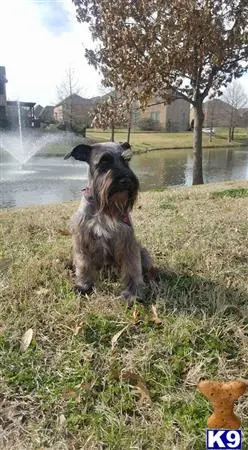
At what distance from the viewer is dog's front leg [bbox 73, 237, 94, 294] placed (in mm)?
3316

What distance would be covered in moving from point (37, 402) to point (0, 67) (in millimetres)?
50553

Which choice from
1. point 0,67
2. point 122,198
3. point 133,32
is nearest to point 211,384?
point 122,198

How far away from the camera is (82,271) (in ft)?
11.0

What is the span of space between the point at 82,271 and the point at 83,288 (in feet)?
0.45

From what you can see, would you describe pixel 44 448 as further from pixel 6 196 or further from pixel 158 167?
pixel 158 167

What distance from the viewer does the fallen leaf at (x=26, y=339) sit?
2.66 m

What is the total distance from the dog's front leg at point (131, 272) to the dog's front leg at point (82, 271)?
0.28 meters

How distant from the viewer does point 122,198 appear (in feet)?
10.00

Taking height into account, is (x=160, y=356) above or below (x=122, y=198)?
below

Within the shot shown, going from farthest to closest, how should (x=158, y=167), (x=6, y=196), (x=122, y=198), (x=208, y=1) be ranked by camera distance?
(x=158, y=167) → (x=6, y=196) → (x=208, y=1) → (x=122, y=198)

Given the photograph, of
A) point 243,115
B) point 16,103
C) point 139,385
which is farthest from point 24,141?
point 243,115

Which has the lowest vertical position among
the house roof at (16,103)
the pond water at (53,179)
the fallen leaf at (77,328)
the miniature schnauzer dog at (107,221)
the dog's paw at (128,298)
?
the pond water at (53,179)

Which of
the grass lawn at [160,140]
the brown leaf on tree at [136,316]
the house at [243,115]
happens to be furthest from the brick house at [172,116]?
the brown leaf on tree at [136,316]

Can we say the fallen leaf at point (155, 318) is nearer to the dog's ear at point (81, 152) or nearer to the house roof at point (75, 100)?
the dog's ear at point (81, 152)
